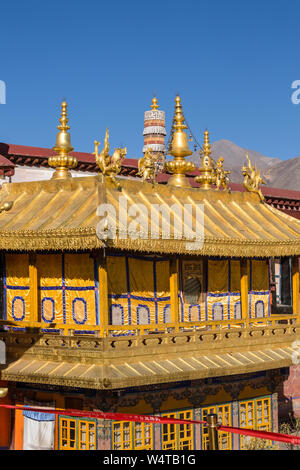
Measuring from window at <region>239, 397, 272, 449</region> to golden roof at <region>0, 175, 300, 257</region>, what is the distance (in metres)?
3.71

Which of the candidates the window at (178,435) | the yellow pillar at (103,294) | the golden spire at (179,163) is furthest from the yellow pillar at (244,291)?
the yellow pillar at (103,294)

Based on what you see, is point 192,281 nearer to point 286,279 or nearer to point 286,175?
point 286,279

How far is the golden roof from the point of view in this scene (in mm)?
15148

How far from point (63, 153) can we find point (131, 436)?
6.86 metres

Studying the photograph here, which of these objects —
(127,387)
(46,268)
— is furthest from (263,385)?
(46,268)

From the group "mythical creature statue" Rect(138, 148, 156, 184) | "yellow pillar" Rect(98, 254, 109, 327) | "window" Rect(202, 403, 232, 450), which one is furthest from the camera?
"mythical creature statue" Rect(138, 148, 156, 184)

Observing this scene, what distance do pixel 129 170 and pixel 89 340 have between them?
1221 centimetres

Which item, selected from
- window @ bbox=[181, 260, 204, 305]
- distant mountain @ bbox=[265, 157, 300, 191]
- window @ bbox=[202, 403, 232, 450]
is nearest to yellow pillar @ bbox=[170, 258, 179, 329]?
window @ bbox=[181, 260, 204, 305]

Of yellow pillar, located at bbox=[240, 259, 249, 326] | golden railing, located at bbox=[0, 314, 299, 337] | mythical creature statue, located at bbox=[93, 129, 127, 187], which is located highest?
mythical creature statue, located at bbox=[93, 129, 127, 187]

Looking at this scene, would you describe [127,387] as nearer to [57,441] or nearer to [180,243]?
[57,441]

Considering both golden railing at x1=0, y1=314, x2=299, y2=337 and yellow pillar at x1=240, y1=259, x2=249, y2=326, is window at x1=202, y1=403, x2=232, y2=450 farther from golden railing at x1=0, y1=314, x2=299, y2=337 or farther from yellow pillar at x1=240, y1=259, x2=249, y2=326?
yellow pillar at x1=240, y1=259, x2=249, y2=326

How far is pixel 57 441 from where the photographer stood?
15805 mm

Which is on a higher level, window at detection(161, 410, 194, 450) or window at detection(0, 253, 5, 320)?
window at detection(0, 253, 5, 320)

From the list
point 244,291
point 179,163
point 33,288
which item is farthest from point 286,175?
point 33,288
